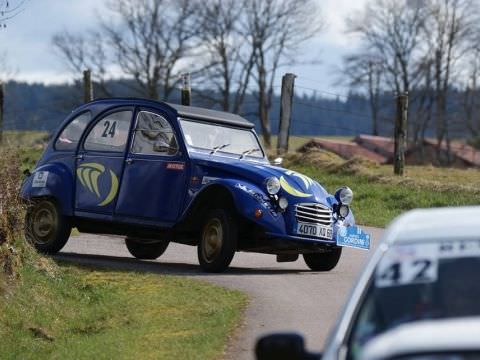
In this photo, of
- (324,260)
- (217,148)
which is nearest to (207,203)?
(217,148)

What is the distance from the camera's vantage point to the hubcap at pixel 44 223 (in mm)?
16016

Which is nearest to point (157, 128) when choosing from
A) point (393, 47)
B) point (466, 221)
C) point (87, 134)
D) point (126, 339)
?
point (87, 134)

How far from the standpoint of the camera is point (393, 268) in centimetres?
485

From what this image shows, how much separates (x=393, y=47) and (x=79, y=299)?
253ft

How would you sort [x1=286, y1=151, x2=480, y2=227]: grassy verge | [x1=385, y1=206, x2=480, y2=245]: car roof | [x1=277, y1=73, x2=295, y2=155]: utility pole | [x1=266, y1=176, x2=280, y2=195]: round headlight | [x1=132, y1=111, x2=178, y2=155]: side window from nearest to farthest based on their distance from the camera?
[x1=385, y1=206, x2=480, y2=245]: car roof, [x1=266, y1=176, x2=280, y2=195]: round headlight, [x1=132, y1=111, x2=178, y2=155]: side window, [x1=286, y1=151, x2=480, y2=227]: grassy verge, [x1=277, y1=73, x2=295, y2=155]: utility pole

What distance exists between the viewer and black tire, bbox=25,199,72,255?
15.9 m

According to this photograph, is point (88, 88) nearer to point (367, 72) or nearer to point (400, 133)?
point (400, 133)

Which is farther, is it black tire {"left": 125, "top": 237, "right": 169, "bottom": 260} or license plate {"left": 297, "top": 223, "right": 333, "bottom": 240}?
black tire {"left": 125, "top": 237, "right": 169, "bottom": 260}

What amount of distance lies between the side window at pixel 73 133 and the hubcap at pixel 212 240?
282cm

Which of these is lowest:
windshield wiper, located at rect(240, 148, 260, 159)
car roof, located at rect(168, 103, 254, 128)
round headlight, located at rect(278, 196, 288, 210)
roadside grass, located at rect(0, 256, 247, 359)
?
roadside grass, located at rect(0, 256, 247, 359)

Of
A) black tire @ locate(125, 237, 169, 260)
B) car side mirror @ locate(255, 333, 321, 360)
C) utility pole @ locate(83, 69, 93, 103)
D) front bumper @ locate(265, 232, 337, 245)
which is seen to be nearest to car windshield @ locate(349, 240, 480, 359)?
car side mirror @ locate(255, 333, 321, 360)

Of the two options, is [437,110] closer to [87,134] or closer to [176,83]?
[176,83]

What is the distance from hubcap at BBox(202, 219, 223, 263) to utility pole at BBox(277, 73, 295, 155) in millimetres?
14261

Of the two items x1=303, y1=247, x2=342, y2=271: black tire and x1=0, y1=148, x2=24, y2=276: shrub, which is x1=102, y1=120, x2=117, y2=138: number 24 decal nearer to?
x1=0, y1=148, x2=24, y2=276: shrub
